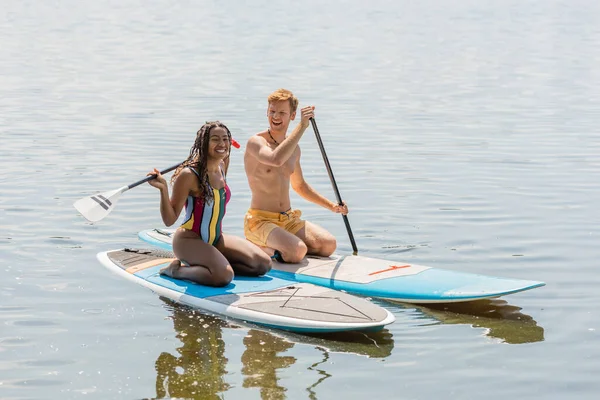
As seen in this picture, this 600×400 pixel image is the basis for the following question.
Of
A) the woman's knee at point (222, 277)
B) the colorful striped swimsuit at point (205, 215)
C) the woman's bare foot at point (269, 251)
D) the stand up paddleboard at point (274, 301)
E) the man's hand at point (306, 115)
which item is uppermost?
the man's hand at point (306, 115)

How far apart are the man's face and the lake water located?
1.66m

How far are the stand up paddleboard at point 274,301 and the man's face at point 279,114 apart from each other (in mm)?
1389

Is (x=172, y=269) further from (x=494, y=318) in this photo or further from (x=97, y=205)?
(x=494, y=318)

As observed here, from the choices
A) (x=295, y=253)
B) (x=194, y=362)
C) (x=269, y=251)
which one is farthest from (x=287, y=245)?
(x=194, y=362)

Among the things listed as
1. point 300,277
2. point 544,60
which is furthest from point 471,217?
point 544,60

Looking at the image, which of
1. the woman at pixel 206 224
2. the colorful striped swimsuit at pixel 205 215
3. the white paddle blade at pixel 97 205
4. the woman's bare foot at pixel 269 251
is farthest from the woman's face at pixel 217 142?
the woman's bare foot at pixel 269 251

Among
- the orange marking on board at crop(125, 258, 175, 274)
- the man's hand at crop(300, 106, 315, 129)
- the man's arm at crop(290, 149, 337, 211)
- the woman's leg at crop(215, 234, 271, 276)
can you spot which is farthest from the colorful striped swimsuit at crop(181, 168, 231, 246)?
the man's arm at crop(290, 149, 337, 211)

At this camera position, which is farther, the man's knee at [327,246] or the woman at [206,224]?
the man's knee at [327,246]

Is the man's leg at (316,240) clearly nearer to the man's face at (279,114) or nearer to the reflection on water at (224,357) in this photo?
the man's face at (279,114)

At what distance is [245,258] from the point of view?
8219 mm

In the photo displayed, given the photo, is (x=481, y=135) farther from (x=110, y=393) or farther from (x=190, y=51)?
(x=190, y=51)

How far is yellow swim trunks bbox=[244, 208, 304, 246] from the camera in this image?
887cm

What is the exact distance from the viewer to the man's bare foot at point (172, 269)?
323 inches

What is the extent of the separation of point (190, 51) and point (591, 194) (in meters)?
20.3
